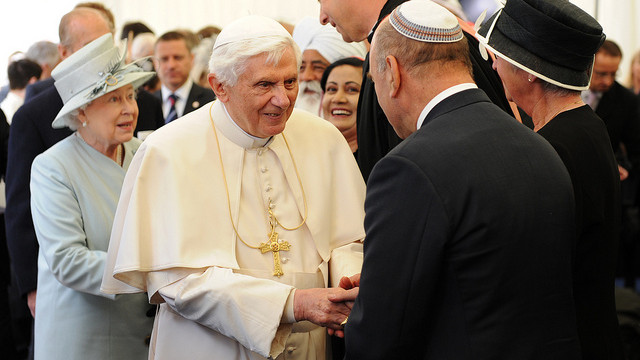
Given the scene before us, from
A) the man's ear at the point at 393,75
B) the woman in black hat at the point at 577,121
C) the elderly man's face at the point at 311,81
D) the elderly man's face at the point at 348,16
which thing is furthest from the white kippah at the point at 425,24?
the elderly man's face at the point at 311,81

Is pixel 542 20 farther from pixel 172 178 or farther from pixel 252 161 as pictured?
pixel 172 178

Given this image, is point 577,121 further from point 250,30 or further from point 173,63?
point 173,63

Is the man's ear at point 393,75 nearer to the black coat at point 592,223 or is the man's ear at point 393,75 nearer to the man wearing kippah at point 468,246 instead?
the man wearing kippah at point 468,246

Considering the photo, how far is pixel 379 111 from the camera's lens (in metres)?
3.05

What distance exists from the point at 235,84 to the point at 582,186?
121cm

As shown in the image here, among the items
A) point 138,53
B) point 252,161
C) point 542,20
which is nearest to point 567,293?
point 542,20

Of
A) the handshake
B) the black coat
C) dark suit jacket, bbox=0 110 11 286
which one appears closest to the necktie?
dark suit jacket, bbox=0 110 11 286

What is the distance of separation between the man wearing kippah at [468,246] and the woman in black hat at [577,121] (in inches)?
18.5

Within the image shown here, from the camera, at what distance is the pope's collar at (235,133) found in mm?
2668

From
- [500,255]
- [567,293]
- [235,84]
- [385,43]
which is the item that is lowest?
[567,293]

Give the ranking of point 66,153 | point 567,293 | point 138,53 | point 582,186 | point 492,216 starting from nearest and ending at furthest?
point 492,216
point 567,293
point 582,186
point 66,153
point 138,53

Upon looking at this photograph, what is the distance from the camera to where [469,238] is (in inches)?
69.8

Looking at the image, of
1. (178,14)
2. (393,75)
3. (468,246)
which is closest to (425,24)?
(393,75)

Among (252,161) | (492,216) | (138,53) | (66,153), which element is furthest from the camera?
(138,53)
